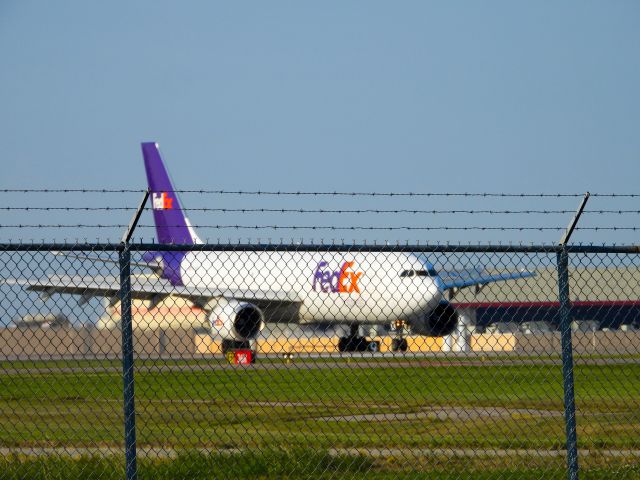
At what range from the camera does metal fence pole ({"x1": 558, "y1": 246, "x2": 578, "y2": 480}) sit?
25.9 feet

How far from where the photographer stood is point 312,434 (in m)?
12.2

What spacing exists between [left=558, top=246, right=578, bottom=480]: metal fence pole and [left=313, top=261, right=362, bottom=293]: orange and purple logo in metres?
26.3

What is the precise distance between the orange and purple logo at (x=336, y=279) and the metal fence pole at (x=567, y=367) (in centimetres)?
2634

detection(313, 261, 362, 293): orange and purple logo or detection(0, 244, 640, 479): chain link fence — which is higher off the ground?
detection(313, 261, 362, 293): orange and purple logo

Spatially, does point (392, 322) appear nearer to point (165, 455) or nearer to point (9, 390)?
point (9, 390)

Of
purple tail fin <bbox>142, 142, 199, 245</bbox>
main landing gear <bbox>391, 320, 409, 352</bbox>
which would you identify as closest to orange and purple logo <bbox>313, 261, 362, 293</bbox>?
main landing gear <bbox>391, 320, 409, 352</bbox>

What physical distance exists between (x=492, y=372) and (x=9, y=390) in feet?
32.3

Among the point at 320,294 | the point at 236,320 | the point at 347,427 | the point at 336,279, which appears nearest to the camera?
the point at 347,427

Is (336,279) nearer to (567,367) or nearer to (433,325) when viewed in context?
(433,325)

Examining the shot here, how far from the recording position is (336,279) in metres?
36.1

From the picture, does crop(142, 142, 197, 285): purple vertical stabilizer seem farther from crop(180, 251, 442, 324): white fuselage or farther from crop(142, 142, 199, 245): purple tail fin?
crop(180, 251, 442, 324): white fuselage

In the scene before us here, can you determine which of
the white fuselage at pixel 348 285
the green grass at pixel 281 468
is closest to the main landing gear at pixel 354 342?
the white fuselage at pixel 348 285

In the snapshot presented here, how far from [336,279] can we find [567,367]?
28.2 meters

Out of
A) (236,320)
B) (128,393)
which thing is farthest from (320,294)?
(128,393)
